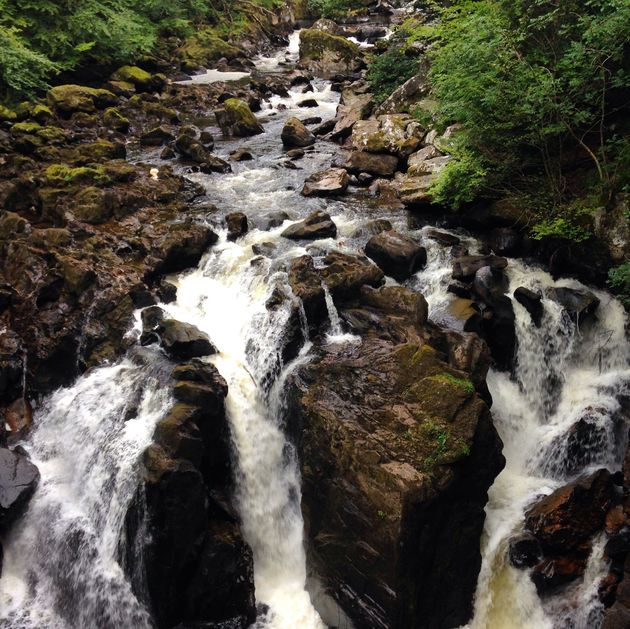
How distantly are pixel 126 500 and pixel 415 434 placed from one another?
14.5 ft

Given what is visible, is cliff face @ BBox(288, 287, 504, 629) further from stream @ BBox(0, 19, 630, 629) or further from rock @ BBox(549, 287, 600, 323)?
rock @ BBox(549, 287, 600, 323)

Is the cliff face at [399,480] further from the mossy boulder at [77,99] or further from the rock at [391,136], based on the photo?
the mossy boulder at [77,99]

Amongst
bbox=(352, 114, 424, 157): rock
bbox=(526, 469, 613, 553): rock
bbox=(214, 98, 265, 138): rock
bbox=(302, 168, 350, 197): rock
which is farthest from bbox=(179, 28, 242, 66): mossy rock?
bbox=(526, 469, 613, 553): rock

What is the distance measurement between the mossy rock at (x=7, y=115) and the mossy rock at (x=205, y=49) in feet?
47.4

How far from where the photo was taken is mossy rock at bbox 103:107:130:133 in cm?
1892

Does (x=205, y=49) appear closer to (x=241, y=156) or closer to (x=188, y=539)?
(x=241, y=156)

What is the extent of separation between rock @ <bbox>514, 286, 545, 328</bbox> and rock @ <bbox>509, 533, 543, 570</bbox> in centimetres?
398

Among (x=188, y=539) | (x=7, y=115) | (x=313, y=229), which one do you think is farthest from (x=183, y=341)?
(x=7, y=115)

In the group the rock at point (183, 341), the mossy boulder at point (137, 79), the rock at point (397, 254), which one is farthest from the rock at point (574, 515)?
the mossy boulder at point (137, 79)

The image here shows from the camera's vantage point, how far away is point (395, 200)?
13.9 metres

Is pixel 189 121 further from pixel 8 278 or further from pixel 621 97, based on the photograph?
pixel 621 97

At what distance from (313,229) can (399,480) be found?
6961 millimetres

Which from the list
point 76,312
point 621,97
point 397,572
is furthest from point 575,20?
point 76,312

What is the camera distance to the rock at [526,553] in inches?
301
